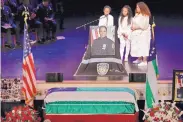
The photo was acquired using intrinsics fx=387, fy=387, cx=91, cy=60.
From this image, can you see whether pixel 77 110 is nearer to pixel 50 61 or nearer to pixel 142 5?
pixel 50 61

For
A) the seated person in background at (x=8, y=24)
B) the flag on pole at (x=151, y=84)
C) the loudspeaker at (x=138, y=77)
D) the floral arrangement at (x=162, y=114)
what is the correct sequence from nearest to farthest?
the floral arrangement at (x=162, y=114) < the flag on pole at (x=151, y=84) < the loudspeaker at (x=138, y=77) < the seated person in background at (x=8, y=24)

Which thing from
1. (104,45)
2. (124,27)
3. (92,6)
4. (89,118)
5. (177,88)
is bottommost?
(89,118)

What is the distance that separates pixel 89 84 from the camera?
6.98 m

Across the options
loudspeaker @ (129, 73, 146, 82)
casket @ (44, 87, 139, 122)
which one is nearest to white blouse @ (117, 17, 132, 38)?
loudspeaker @ (129, 73, 146, 82)

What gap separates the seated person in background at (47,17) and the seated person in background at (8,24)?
503 mm

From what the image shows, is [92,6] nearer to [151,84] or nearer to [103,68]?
[103,68]

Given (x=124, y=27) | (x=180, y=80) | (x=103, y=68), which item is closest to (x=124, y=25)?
(x=124, y=27)

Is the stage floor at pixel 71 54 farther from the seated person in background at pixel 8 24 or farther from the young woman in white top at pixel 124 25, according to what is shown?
the young woman in white top at pixel 124 25

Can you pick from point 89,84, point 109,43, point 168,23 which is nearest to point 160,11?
point 168,23

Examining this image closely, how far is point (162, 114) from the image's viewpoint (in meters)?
5.99

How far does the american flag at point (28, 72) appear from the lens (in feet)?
21.3

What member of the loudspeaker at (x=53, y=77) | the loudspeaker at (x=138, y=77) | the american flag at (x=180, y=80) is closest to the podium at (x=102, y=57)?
the loudspeaker at (x=138, y=77)

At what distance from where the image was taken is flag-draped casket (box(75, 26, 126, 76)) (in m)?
7.01

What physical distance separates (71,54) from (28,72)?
959 millimetres
